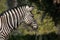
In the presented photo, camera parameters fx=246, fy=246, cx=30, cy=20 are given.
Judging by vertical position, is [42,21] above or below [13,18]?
above

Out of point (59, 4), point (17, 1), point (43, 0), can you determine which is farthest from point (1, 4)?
point (59, 4)

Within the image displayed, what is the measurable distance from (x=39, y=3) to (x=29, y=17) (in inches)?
144

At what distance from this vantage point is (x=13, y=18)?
536 cm

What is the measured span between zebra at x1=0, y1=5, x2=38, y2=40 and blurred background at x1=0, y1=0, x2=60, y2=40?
4.29 ft

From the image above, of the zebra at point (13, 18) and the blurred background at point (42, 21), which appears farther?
the blurred background at point (42, 21)

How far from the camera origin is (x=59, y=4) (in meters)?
8.55

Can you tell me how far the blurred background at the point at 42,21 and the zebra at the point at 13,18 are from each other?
1309 mm

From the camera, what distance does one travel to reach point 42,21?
8.00 m

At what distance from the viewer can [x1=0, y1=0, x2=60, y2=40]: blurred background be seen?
23.7ft

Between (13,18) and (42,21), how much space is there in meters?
2.75

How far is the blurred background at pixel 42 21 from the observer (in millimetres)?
7217

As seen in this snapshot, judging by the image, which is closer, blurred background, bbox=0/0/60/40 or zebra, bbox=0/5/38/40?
zebra, bbox=0/5/38/40

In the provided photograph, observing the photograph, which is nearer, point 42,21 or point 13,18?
point 13,18

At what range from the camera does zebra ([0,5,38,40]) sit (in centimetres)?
526
